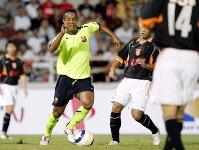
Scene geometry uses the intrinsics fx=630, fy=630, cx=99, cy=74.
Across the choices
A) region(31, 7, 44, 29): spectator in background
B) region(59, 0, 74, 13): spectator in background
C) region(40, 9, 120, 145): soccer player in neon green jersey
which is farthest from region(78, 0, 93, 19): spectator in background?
region(40, 9, 120, 145): soccer player in neon green jersey

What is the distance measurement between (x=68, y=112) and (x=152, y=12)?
10.7m

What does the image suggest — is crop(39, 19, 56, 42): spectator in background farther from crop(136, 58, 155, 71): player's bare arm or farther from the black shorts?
crop(136, 58, 155, 71): player's bare arm

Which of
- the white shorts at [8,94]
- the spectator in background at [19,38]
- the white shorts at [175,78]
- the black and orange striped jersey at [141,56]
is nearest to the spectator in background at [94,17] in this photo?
the spectator in background at [19,38]

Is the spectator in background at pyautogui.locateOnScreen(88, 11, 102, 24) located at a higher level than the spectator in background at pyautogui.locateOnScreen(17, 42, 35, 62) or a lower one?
higher

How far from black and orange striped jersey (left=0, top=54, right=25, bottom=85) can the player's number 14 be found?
9018 millimetres

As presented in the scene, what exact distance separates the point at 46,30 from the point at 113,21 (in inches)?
94.8

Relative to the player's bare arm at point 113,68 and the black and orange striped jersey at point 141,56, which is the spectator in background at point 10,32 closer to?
the player's bare arm at point 113,68

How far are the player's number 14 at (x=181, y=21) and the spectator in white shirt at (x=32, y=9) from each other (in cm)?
1454

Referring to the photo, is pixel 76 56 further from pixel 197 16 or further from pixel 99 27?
pixel 197 16

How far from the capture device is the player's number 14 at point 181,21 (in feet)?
26.1

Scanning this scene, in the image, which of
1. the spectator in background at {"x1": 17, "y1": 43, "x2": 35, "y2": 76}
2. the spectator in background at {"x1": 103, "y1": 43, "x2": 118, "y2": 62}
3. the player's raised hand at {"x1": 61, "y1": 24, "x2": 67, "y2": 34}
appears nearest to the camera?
the player's raised hand at {"x1": 61, "y1": 24, "x2": 67, "y2": 34}

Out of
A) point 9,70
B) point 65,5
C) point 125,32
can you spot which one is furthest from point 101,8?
point 9,70

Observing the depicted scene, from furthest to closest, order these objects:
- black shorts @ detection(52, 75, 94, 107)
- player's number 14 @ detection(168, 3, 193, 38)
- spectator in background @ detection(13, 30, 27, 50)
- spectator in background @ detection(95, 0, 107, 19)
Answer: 1. spectator in background @ detection(95, 0, 107, 19)
2. spectator in background @ detection(13, 30, 27, 50)
3. black shorts @ detection(52, 75, 94, 107)
4. player's number 14 @ detection(168, 3, 193, 38)

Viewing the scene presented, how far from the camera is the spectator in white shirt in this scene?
2216 cm
